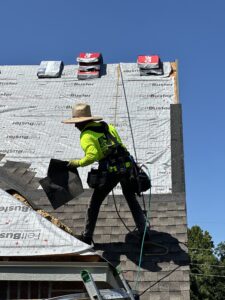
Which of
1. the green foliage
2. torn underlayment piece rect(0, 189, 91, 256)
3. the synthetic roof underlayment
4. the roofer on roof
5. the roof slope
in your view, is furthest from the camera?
the green foliage

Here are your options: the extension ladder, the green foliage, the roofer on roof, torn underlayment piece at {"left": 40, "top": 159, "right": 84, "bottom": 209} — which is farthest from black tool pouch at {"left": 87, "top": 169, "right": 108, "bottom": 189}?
the green foliage

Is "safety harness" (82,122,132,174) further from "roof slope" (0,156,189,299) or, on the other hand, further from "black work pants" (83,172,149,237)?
"roof slope" (0,156,189,299)

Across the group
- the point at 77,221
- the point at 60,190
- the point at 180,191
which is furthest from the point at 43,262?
the point at 180,191

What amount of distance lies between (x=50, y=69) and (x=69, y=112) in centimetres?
176

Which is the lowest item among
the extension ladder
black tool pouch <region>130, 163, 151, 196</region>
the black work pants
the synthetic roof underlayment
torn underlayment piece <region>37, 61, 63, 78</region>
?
the extension ladder

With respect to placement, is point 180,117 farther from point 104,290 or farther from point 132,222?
point 104,290

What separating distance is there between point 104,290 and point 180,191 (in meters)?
3.16

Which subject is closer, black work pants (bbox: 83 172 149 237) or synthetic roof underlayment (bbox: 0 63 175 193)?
black work pants (bbox: 83 172 149 237)

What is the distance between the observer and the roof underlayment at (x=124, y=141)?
5.23 meters

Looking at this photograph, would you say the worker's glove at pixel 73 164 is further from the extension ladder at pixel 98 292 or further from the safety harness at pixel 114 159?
the extension ladder at pixel 98 292

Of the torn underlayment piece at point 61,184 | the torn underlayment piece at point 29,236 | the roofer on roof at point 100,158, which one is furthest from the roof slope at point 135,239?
the torn underlayment piece at point 29,236

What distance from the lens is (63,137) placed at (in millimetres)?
8508

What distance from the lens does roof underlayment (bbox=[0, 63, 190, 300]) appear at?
5230mm

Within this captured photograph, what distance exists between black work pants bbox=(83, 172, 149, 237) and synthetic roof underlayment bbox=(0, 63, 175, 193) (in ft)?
5.00
